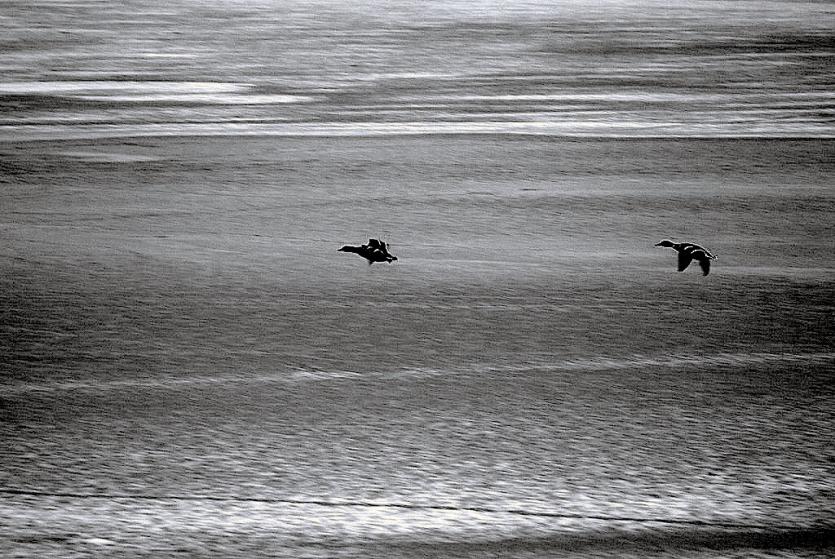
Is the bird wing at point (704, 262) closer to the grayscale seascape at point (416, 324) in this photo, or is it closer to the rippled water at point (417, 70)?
the grayscale seascape at point (416, 324)

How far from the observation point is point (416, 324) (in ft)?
20.4

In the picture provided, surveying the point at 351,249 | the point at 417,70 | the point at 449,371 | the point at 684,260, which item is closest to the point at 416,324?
the point at 449,371

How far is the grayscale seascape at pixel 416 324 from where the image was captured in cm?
409

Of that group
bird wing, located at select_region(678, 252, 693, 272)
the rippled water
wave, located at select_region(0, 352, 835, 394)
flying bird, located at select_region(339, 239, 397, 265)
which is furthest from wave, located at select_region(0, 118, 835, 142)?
wave, located at select_region(0, 352, 835, 394)

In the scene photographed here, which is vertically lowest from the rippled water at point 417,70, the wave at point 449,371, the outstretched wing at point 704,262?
the wave at point 449,371

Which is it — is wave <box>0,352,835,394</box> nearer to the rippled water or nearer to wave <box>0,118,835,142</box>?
wave <box>0,118,835,142</box>

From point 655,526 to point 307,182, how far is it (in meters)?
5.93

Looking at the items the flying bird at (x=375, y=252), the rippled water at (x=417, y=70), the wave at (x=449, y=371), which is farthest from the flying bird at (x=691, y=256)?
the rippled water at (x=417, y=70)

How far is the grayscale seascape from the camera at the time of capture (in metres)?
4.09

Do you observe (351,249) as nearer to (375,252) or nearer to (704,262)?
(375,252)

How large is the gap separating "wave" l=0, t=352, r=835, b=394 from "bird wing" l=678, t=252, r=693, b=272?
4.76ft

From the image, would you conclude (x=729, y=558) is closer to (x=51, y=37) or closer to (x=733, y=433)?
(x=733, y=433)

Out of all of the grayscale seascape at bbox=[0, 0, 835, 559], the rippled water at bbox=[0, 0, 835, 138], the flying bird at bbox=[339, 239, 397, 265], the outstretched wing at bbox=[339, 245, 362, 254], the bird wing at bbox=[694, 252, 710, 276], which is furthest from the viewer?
the rippled water at bbox=[0, 0, 835, 138]

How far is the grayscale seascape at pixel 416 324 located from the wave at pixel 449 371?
0.7 inches
